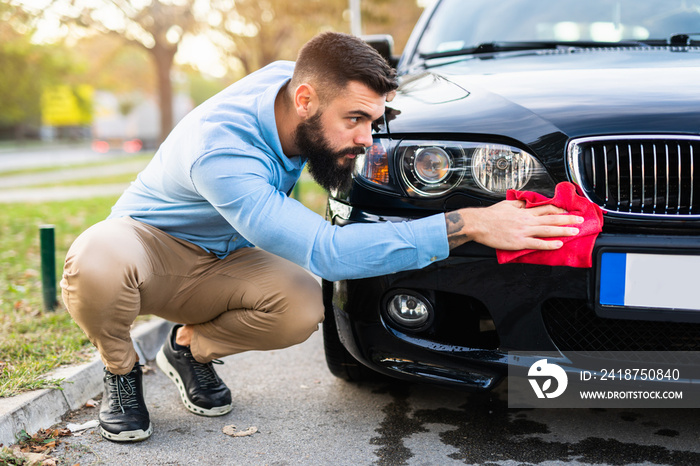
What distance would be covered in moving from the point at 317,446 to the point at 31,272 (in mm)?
3441

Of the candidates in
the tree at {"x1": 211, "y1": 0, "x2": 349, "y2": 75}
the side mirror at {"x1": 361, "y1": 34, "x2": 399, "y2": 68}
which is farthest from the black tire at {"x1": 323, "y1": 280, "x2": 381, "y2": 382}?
the tree at {"x1": 211, "y1": 0, "x2": 349, "y2": 75}

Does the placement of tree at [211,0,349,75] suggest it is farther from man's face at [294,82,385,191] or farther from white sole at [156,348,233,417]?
man's face at [294,82,385,191]

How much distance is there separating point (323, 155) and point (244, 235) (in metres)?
0.35

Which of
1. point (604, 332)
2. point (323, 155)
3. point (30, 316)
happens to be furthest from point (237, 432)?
point (30, 316)

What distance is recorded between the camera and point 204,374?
258 centimetres

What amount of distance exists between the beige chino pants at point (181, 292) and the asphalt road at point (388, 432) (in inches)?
10.3

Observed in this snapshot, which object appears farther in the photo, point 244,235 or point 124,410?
point 124,410

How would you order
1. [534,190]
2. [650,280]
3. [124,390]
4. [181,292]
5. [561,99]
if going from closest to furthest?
[650,280], [534,190], [561,99], [124,390], [181,292]

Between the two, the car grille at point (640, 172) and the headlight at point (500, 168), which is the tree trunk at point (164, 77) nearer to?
the headlight at point (500, 168)

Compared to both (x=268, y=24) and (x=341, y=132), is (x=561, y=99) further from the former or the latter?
(x=268, y=24)

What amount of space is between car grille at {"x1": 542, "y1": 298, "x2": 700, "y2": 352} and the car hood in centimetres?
49

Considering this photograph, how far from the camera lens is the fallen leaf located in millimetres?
2330

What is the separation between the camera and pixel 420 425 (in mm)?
2348

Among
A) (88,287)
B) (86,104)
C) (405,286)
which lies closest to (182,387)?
(88,287)
